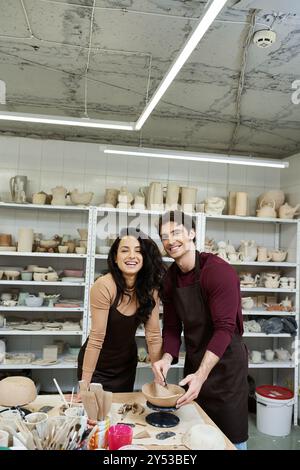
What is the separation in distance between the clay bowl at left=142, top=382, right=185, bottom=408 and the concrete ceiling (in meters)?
2.04

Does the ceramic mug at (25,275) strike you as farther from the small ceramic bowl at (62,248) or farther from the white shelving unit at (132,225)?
the small ceramic bowl at (62,248)

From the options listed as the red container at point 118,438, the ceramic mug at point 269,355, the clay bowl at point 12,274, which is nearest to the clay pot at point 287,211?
the ceramic mug at point 269,355

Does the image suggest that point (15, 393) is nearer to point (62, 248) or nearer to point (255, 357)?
point (62, 248)

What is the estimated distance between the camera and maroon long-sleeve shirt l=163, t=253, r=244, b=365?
1.91 metres

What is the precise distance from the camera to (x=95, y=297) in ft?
6.88

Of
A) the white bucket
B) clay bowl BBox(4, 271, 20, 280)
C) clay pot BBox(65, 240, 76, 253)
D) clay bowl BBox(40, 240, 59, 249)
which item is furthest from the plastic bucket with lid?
clay bowl BBox(4, 271, 20, 280)

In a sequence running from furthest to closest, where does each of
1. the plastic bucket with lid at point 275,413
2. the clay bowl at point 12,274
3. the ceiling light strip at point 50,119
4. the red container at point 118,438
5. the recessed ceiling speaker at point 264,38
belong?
the clay bowl at point 12,274, the plastic bucket with lid at point 275,413, the ceiling light strip at point 50,119, the recessed ceiling speaker at point 264,38, the red container at point 118,438

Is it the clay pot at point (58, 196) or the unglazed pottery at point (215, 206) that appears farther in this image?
the unglazed pottery at point (215, 206)

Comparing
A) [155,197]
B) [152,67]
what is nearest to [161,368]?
[152,67]

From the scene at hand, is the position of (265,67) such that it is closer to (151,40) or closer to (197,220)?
(151,40)

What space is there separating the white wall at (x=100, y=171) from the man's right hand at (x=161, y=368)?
3.11 metres

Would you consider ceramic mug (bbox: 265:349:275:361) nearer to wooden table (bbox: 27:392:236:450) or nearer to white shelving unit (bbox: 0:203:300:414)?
white shelving unit (bbox: 0:203:300:414)

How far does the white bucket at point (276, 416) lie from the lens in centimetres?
393

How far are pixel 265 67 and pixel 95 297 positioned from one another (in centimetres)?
219
